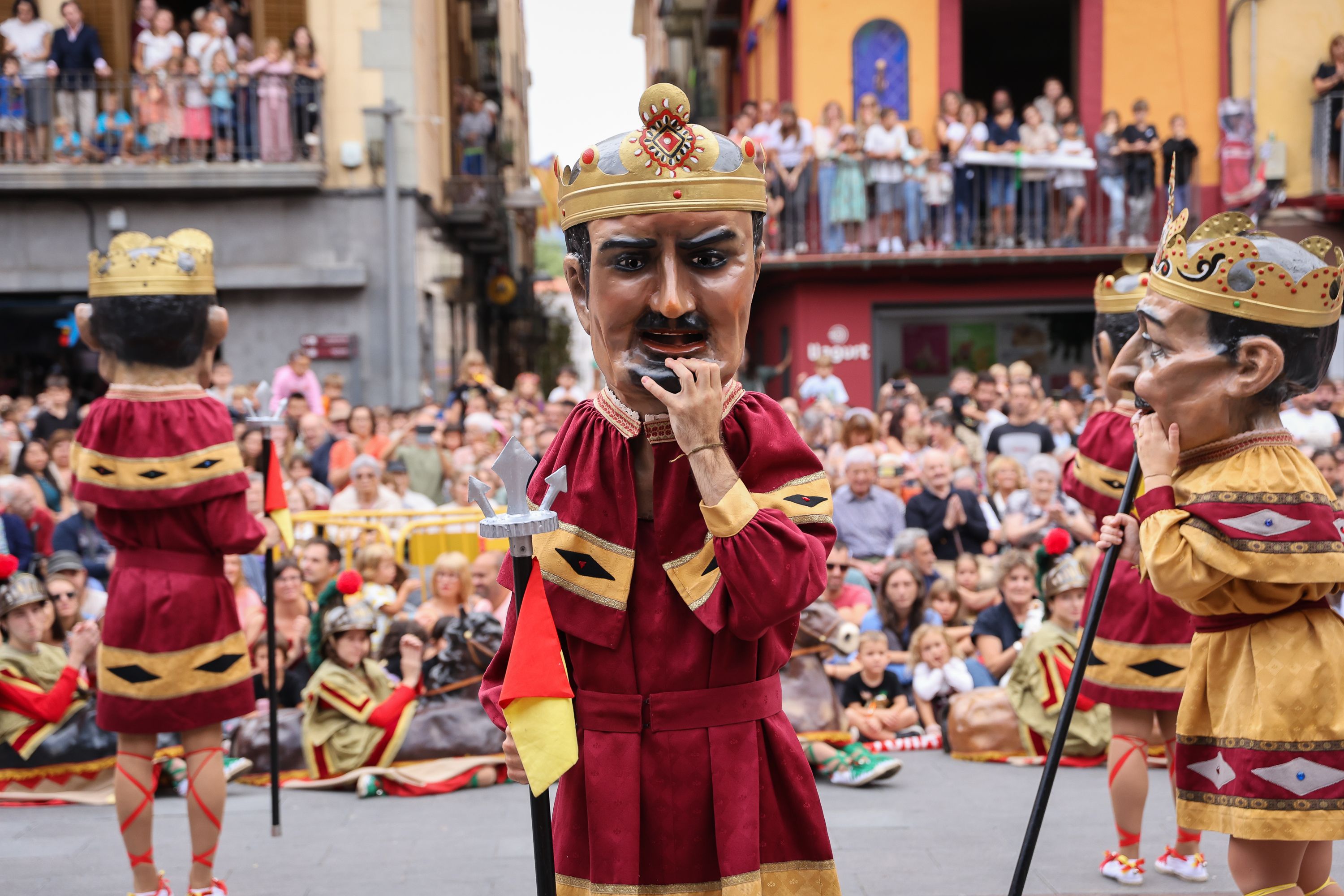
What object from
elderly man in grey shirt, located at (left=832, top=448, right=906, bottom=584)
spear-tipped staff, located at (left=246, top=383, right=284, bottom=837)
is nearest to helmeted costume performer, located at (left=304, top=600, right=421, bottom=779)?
spear-tipped staff, located at (left=246, top=383, right=284, bottom=837)

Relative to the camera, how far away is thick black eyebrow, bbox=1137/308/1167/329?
12.0 ft

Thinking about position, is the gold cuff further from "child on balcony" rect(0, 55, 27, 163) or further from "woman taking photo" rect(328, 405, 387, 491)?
"child on balcony" rect(0, 55, 27, 163)

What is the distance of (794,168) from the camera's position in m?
15.8

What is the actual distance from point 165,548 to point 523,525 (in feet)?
9.62

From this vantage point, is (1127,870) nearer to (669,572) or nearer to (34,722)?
(669,572)

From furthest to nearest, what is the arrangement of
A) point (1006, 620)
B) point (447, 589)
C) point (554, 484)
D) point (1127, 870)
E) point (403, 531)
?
point (403, 531), point (1006, 620), point (447, 589), point (1127, 870), point (554, 484)

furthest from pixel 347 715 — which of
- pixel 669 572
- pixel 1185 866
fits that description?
pixel 669 572

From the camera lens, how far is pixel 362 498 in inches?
364

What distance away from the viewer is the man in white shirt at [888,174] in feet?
50.8

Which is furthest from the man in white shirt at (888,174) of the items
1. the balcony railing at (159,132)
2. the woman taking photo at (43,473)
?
the woman taking photo at (43,473)

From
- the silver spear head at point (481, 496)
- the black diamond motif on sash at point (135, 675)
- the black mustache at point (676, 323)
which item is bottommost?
the black diamond motif on sash at point (135, 675)

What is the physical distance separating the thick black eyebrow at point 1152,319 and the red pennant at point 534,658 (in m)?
2.00

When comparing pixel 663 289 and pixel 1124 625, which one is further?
pixel 1124 625

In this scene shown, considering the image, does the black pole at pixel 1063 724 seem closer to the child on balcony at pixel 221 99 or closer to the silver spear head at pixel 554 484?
the silver spear head at pixel 554 484
